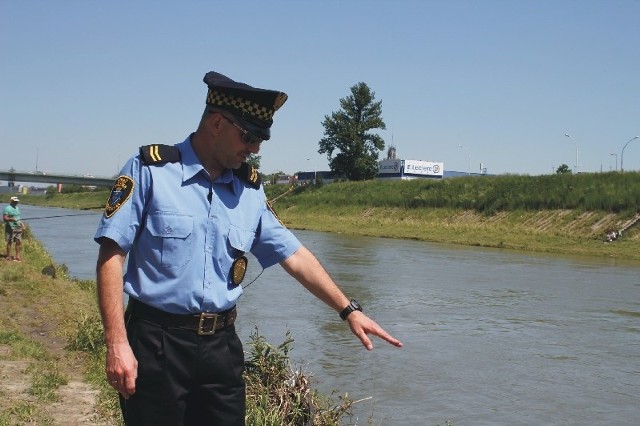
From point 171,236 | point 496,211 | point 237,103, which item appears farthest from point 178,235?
point 496,211

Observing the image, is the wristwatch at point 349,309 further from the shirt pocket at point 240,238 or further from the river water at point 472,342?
the river water at point 472,342

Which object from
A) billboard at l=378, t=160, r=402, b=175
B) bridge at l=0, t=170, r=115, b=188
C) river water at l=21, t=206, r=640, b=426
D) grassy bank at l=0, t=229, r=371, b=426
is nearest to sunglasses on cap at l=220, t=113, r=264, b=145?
grassy bank at l=0, t=229, r=371, b=426

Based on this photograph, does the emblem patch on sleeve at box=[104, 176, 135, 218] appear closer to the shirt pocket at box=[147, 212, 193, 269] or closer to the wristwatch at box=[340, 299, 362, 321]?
the shirt pocket at box=[147, 212, 193, 269]

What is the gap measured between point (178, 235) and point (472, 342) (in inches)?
342

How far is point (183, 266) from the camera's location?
3.04 m

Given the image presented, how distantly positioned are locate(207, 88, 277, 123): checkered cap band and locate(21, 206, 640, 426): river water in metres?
4.02

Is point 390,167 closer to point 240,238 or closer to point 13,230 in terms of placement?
point 13,230

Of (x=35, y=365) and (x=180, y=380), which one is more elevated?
(x=180, y=380)

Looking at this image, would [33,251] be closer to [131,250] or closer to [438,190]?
[131,250]

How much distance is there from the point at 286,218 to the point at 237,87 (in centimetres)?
5560

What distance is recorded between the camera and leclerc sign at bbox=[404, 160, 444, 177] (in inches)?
3935

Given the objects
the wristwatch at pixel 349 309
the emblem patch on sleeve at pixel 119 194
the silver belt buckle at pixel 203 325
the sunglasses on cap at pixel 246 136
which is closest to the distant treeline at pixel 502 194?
the wristwatch at pixel 349 309


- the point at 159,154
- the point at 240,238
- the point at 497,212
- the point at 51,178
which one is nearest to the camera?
the point at 159,154

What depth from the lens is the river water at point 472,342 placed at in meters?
7.70
